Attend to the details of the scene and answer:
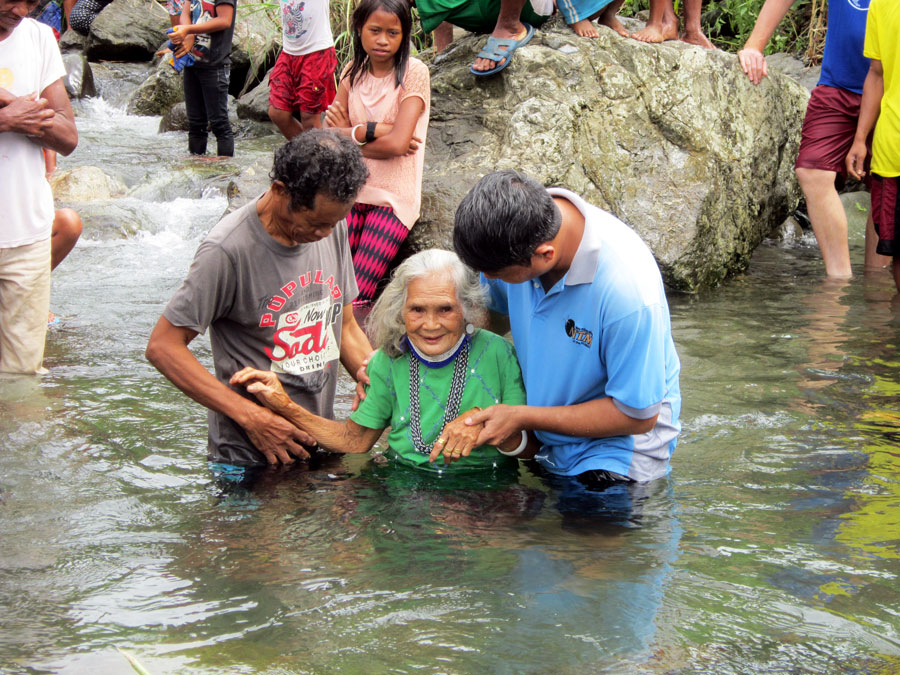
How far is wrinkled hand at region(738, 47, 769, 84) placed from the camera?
25.9 feet

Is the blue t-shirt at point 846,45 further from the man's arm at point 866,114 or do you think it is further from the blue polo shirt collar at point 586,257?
the blue polo shirt collar at point 586,257

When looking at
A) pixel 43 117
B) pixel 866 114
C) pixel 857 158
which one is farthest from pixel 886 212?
pixel 43 117

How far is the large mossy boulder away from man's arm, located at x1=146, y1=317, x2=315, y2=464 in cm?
350

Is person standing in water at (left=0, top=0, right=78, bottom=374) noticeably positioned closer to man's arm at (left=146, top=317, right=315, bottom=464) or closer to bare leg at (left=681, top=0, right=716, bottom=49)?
man's arm at (left=146, top=317, right=315, bottom=464)

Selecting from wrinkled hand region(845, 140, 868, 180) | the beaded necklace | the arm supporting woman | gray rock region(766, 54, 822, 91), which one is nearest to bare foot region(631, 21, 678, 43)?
wrinkled hand region(845, 140, 868, 180)

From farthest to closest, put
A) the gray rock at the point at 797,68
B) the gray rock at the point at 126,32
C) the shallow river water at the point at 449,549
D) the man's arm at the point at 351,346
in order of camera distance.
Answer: the gray rock at the point at 126,32, the gray rock at the point at 797,68, the man's arm at the point at 351,346, the shallow river water at the point at 449,549

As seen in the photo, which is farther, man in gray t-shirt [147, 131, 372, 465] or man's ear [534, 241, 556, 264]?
man in gray t-shirt [147, 131, 372, 465]

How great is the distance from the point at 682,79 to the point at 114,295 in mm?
4672

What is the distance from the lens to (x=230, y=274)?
11.7 ft

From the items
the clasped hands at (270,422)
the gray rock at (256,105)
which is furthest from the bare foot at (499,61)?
the gray rock at (256,105)

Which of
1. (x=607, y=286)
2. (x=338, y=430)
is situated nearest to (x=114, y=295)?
(x=338, y=430)

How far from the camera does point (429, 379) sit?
3.76 meters

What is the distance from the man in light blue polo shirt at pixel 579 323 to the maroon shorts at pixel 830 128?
14.2 ft

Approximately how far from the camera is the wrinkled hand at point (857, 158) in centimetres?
688
